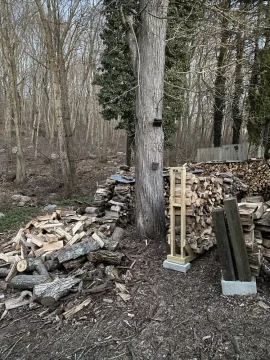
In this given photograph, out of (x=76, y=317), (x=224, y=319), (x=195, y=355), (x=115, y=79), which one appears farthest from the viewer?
(x=115, y=79)

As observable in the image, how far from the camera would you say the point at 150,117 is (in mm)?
4941

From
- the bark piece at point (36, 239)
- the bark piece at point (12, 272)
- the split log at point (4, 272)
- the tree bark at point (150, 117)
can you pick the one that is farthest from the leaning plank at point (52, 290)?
the tree bark at point (150, 117)

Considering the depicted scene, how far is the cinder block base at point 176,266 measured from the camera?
3876mm

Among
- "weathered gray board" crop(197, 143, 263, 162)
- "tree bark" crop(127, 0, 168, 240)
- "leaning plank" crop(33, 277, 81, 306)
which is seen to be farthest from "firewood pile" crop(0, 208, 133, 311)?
"weathered gray board" crop(197, 143, 263, 162)

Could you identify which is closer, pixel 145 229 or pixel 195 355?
pixel 195 355

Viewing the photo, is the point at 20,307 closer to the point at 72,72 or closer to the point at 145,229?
the point at 145,229

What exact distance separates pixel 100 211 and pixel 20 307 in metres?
3.04

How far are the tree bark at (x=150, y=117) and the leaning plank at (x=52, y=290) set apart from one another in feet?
5.80

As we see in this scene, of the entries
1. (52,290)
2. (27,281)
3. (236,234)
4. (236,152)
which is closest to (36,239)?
(27,281)

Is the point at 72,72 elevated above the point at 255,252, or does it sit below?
above

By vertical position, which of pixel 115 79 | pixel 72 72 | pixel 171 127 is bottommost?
pixel 171 127

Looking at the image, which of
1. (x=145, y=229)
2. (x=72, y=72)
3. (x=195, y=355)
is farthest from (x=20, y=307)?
(x=72, y=72)

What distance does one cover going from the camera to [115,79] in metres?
9.66

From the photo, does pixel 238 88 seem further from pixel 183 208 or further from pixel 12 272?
pixel 12 272
